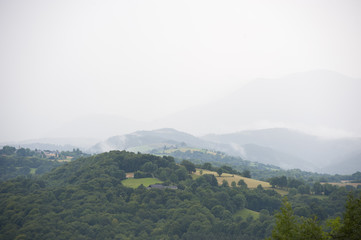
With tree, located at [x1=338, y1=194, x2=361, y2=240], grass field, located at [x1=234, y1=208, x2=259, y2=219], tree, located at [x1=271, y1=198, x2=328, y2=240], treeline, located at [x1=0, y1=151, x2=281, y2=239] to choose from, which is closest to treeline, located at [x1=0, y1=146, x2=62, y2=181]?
treeline, located at [x1=0, y1=151, x2=281, y2=239]

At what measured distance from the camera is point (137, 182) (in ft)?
358

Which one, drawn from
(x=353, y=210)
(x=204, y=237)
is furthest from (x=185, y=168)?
(x=353, y=210)

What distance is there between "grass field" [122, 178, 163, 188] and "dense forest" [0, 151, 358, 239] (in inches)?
92.3

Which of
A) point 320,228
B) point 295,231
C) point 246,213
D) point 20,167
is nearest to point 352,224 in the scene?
point 320,228

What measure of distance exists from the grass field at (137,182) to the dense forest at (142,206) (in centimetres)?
234

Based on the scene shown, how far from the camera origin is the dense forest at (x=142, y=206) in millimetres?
78750

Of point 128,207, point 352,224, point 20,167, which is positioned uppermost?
point 352,224

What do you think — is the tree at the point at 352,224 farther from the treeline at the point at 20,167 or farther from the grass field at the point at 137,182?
the treeline at the point at 20,167

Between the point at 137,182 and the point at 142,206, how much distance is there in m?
16.8

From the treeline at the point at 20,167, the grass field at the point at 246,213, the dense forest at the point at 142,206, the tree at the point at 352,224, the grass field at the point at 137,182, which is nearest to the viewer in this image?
the tree at the point at 352,224

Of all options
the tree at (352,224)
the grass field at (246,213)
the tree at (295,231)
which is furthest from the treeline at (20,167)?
the tree at (352,224)

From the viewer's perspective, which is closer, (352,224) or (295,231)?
(352,224)

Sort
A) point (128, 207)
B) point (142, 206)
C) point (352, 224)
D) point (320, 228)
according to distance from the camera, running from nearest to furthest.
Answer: point (352, 224)
point (320, 228)
point (128, 207)
point (142, 206)

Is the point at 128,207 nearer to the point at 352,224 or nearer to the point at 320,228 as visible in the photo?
the point at 320,228
